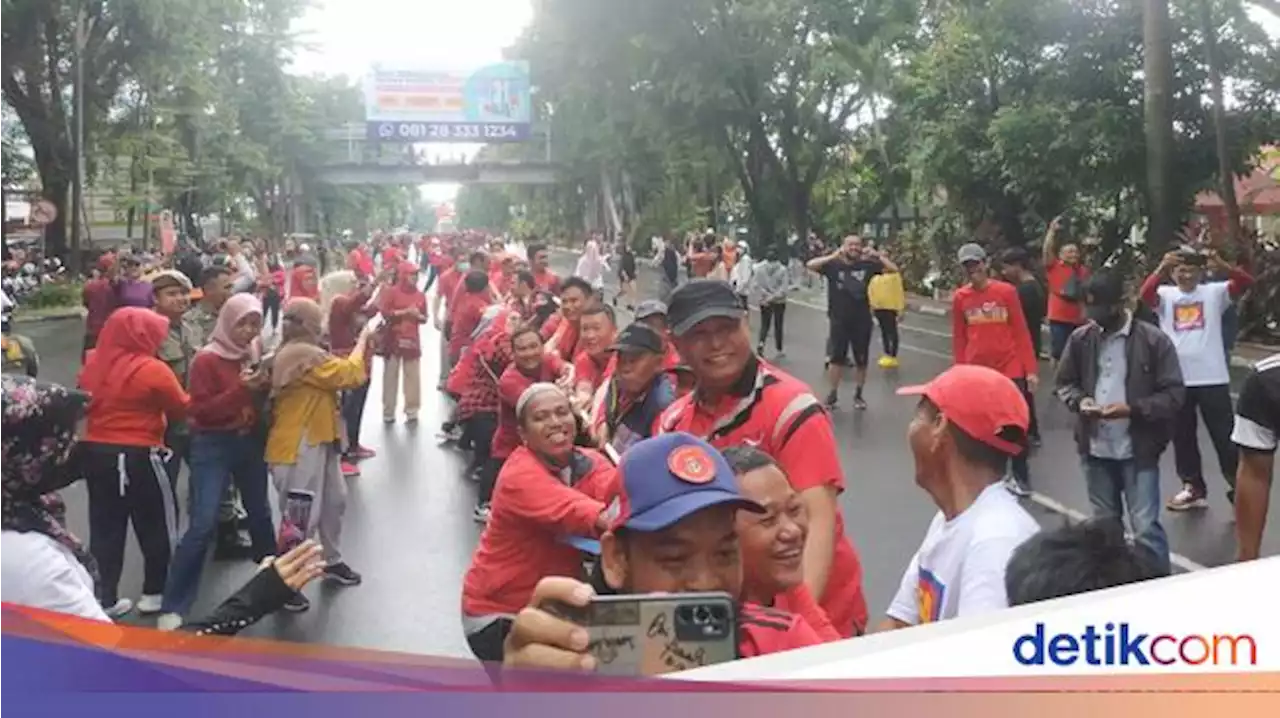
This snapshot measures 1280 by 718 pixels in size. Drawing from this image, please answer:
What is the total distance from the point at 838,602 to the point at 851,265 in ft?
32.2

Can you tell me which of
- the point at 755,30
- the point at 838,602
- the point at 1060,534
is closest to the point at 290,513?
the point at 838,602

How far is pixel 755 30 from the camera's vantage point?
103 ft

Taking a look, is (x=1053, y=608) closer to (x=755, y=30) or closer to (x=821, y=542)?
(x=821, y=542)

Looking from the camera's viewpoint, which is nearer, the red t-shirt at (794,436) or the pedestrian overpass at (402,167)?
the red t-shirt at (794,436)

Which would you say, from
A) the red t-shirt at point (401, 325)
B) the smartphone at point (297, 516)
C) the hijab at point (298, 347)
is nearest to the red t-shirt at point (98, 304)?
the red t-shirt at point (401, 325)

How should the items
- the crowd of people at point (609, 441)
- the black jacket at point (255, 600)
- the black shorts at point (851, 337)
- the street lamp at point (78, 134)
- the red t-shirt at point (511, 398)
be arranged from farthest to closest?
the street lamp at point (78, 134) < the black shorts at point (851, 337) < the red t-shirt at point (511, 398) < the black jacket at point (255, 600) < the crowd of people at point (609, 441)

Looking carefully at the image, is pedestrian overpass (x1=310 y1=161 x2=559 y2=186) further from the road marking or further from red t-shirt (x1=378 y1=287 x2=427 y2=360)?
the road marking

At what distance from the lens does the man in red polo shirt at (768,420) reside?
10.6ft

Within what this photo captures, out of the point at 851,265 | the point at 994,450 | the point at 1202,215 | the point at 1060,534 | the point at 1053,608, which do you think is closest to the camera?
the point at 1053,608

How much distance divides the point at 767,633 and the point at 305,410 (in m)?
4.92

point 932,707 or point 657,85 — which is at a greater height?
point 657,85

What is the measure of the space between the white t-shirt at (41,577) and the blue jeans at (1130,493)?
4.42 m

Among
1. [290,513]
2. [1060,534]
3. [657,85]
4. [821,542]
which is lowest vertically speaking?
[290,513]

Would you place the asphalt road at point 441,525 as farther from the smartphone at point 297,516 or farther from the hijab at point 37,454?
the hijab at point 37,454
